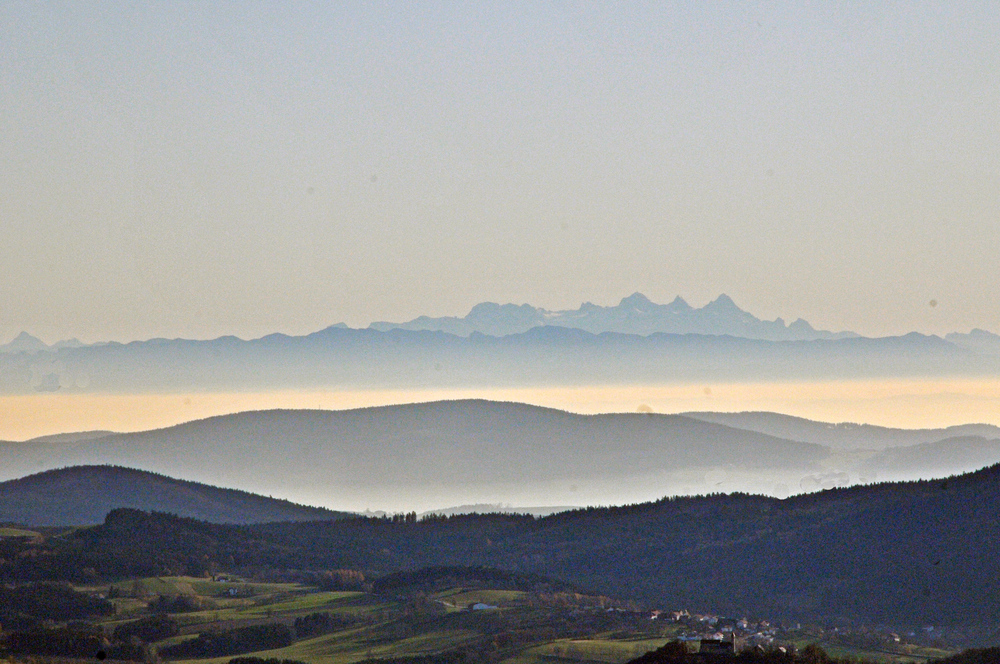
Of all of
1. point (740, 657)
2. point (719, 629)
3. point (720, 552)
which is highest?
point (720, 552)

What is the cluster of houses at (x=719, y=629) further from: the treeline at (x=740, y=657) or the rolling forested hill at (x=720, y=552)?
the rolling forested hill at (x=720, y=552)

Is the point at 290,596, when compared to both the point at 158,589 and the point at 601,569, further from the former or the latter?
the point at 601,569

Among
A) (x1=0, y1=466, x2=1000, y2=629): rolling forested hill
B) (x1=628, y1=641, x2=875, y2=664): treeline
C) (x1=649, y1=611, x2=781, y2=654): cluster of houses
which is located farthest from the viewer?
(x1=0, y1=466, x2=1000, y2=629): rolling forested hill

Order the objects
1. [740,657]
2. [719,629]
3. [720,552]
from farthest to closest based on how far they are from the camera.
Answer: [720,552] → [719,629] → [740,657]

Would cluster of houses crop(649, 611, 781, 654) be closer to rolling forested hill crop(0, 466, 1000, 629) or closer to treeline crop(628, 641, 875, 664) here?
treeline crop(628, 641, 875, 664)

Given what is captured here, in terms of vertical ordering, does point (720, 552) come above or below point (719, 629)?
above

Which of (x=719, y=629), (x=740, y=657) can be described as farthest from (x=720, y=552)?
(x=740, y=657)

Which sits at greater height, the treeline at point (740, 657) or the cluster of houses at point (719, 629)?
the cluster of houses at point (719, 629)

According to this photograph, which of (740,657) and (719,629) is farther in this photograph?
(719,629)

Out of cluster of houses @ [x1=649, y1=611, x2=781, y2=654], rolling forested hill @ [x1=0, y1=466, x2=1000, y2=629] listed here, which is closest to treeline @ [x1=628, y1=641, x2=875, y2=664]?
cluster of houses @ [x1=649, y1=611, x2=781, y2=654]

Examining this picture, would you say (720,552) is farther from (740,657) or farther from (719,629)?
(740,657)

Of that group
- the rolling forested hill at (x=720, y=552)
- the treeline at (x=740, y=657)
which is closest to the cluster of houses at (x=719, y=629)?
the treeline at (x=740, y=657)

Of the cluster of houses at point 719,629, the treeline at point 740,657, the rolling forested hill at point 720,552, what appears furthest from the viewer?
the rolling forested hill at point 720,552

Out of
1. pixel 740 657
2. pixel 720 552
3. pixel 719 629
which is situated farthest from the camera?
pixel 720 552
